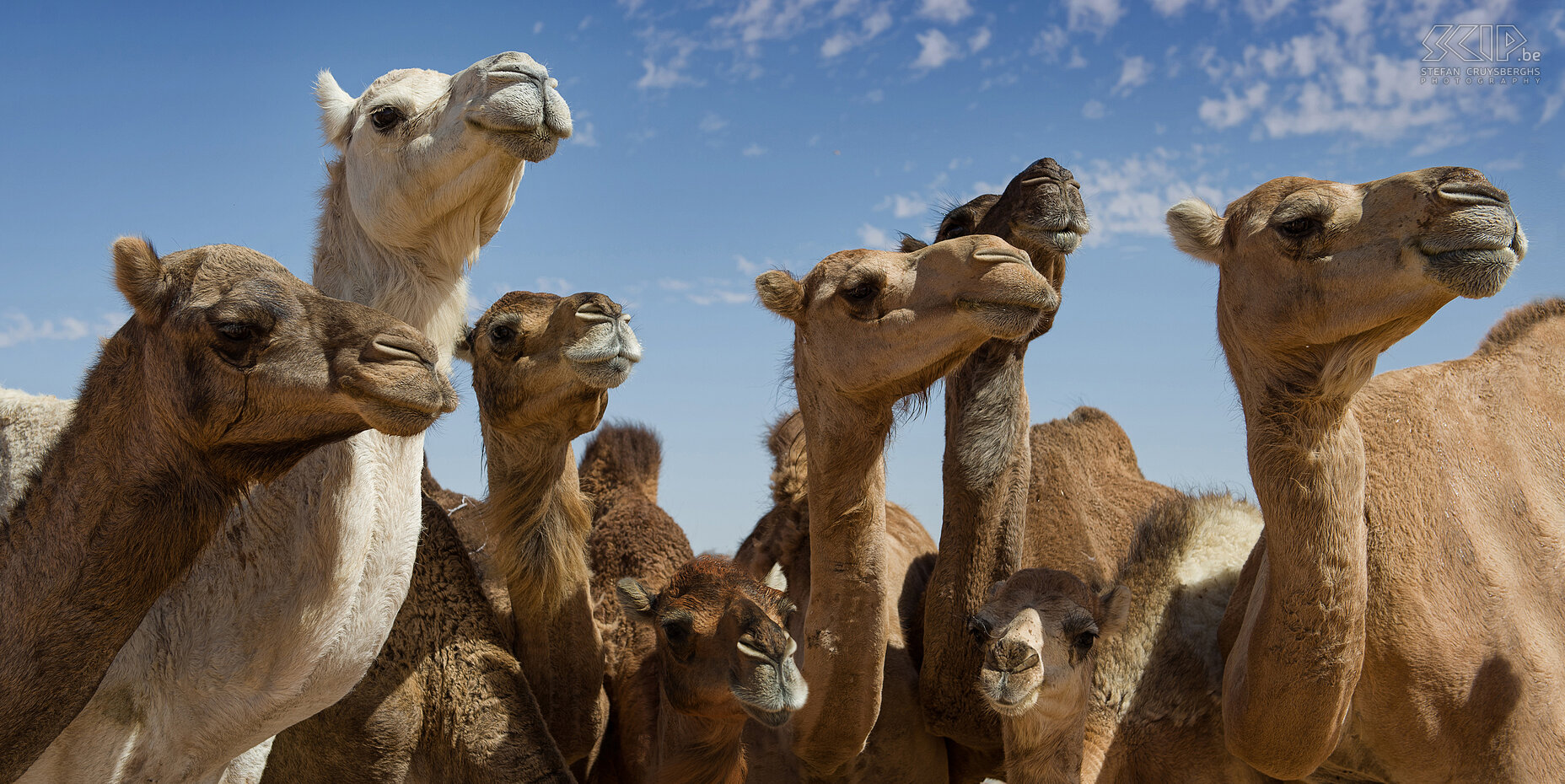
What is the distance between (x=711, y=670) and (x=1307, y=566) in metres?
2.24

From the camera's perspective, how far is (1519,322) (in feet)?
18.5

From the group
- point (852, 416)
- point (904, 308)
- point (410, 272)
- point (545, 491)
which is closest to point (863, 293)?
point (904, 308)

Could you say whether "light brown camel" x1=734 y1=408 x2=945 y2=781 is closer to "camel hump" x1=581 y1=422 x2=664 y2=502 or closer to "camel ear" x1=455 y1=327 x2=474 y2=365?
"camel hump" x1=581 y1=422 x2=664 y2=502

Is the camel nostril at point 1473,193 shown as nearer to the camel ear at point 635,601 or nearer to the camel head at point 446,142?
the camel head at point 446,142

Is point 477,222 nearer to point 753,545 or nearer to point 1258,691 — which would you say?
point 753,545

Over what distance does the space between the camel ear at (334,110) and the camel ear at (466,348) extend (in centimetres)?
96

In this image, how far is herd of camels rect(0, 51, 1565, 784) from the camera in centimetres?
339

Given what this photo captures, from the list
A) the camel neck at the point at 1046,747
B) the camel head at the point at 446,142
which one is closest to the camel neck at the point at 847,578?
the camel neck at the point at 1046,747

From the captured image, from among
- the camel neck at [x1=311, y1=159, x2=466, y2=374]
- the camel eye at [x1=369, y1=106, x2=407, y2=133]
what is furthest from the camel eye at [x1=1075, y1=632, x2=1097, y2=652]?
the camel eye at [x1=369, y1=106, x2=407, y2=133]

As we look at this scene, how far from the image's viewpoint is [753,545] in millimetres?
6297

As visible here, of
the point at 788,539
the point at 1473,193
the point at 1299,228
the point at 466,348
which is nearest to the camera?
the point at 1473,193

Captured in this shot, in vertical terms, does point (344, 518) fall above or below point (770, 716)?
above

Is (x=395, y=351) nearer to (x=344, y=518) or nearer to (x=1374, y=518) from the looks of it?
(x=344, y=518)

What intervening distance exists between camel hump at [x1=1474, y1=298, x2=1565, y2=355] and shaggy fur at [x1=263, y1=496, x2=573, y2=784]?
4782 millimetres
